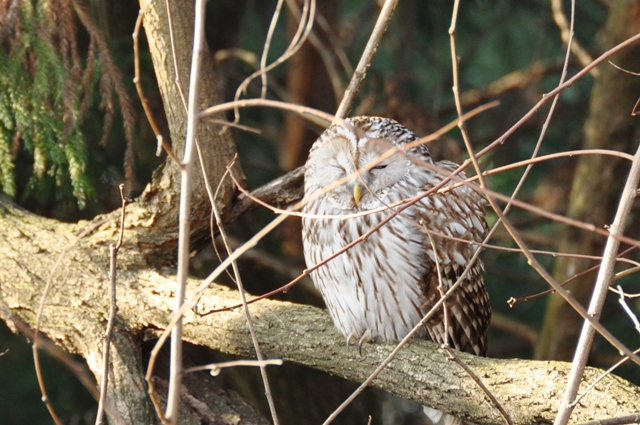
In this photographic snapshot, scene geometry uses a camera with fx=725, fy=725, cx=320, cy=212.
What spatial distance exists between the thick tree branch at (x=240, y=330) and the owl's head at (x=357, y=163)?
0.50m

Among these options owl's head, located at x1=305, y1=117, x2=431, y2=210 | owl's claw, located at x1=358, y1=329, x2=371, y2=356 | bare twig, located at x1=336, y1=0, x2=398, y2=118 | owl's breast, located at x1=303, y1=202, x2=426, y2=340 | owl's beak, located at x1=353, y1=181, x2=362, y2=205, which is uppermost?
bare twig, located at x1=336, y1=0, x2=398, y2=118

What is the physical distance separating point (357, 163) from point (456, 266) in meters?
0.58

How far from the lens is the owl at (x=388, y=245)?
113 inches

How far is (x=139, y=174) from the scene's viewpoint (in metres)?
3.82

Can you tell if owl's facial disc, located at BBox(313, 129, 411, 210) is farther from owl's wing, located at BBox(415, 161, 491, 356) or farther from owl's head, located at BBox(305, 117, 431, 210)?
owl's wing, located at BBox(415, 161, 491, 356)

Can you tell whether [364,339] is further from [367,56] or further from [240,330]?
[367,56]

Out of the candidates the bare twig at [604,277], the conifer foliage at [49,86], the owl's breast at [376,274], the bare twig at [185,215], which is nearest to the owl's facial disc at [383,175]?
the owl's breast at [376,274]

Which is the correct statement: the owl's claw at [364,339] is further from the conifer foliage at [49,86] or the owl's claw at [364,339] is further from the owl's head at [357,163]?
the conifer foliage at [49,86]

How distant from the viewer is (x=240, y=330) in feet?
9.01

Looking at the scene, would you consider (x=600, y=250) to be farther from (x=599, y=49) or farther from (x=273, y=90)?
(x=273, y=90)

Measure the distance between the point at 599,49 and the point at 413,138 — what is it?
2211 millimetres

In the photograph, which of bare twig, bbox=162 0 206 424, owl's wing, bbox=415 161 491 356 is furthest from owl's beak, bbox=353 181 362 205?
bare twig, bbox=162 0 206 424

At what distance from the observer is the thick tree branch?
2.20 metres

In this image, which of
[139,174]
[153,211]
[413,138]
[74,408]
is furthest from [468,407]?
[74,408]
